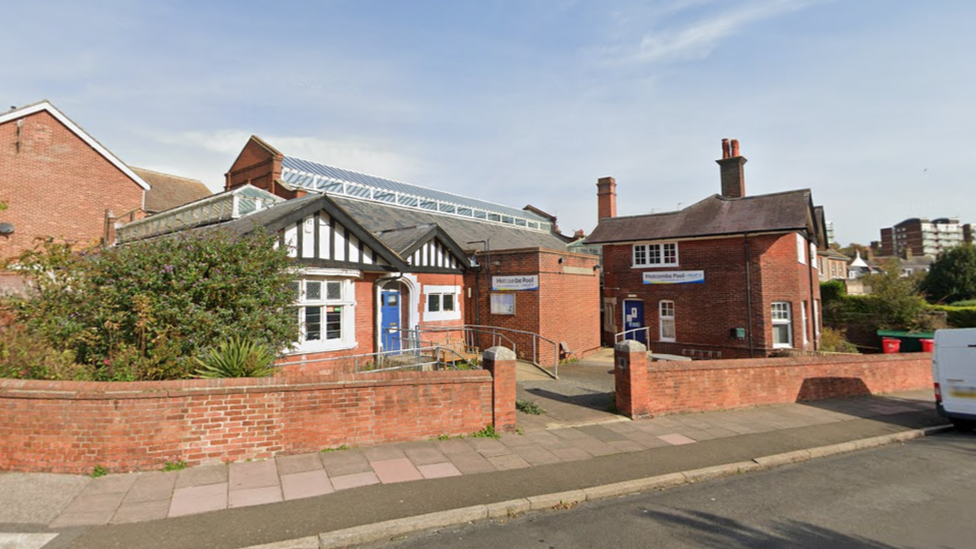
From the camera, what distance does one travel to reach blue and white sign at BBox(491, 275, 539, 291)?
15734 millimetres

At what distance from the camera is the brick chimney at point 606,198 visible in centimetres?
3195

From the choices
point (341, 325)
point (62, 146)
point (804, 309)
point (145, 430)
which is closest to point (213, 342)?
point (145, 430)

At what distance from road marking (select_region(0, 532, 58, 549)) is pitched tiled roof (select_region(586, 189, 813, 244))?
20.1 metres

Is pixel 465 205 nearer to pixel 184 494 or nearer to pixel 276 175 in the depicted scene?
pixel 276 175

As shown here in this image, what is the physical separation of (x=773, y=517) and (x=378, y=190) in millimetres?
23451

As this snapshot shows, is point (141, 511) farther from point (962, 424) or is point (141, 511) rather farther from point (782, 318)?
point (782, 318)

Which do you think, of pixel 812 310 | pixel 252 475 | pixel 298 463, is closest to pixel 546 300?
pixel 298 463

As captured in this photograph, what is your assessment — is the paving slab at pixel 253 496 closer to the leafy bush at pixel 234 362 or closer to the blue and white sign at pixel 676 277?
the leafy bush at pixel 234 362

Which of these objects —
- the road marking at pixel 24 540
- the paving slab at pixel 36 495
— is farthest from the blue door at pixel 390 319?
the road marking at pixel 24 540

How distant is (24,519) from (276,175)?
21980mm

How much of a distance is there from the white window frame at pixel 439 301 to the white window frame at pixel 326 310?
361 cm

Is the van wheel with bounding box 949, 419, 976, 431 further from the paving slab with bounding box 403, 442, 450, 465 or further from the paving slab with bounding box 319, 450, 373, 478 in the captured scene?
the paving slab with bounding box 319, 450, 373, 478

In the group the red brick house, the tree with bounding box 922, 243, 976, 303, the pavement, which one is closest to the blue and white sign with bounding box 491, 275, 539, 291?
the red brick house

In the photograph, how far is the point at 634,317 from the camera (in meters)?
21.3
